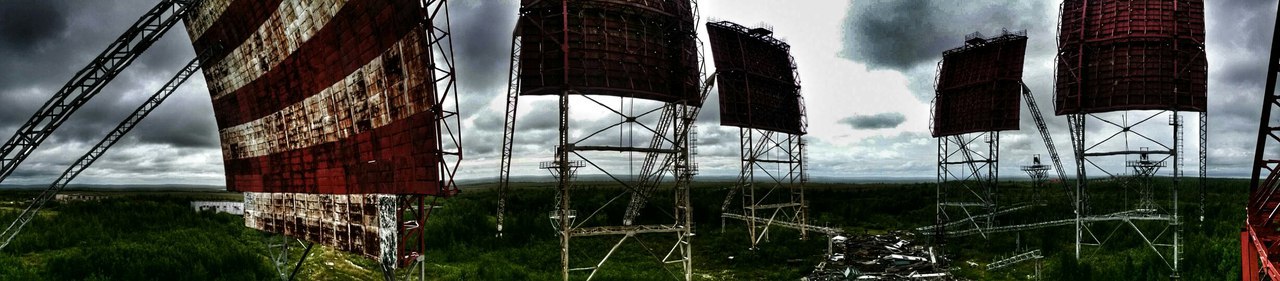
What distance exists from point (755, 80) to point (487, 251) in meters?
16.3

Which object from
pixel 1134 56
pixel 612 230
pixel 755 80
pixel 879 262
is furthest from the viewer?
pixel 755 80

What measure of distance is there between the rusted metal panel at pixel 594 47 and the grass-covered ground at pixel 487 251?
668 cm

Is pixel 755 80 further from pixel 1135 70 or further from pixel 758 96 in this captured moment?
pixel 1135 70

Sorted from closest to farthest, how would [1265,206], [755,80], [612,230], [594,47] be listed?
1. [1265,206]
2. [612,230]
3. [594,47]
4. [755,80]

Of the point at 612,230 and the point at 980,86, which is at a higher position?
the point at 980,86

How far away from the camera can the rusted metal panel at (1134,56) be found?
24.5 m

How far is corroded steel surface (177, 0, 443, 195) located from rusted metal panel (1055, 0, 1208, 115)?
26.1m

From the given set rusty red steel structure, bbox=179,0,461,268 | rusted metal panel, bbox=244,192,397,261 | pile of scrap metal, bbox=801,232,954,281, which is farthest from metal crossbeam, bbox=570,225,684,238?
pile of scrap metal, bbox=801,232,954,281

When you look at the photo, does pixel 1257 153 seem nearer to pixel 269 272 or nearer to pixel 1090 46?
pixel 1090 46

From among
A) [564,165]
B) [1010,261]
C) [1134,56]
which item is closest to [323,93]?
[564,165]

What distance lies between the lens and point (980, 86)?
3441 centimetres

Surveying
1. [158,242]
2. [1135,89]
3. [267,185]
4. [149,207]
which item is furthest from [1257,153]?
[149,207]

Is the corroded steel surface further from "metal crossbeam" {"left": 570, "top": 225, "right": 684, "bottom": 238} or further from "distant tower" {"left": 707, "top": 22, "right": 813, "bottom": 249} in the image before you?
"distant tower" {"left": 707, "top": 22, "right": 813, "bottom": 249}

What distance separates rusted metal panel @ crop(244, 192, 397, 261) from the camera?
1224 cm
